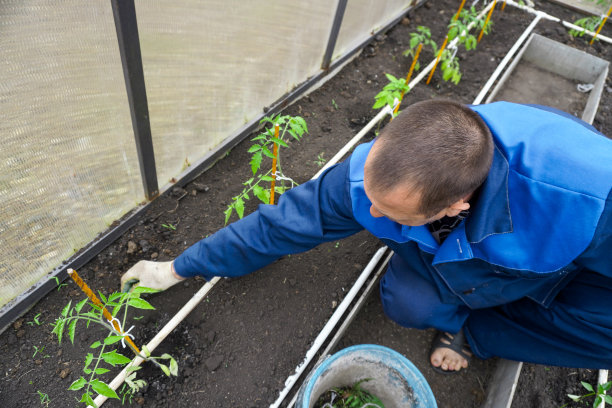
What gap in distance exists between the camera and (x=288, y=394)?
1.49m

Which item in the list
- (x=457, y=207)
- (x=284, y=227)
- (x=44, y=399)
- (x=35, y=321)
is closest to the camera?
(x=457, y=207)

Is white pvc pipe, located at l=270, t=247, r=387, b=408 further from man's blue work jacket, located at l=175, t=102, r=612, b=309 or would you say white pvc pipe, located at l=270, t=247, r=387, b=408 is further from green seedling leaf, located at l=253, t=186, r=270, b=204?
green seedling leaf, located at l=253, t=186, r=270, b=204

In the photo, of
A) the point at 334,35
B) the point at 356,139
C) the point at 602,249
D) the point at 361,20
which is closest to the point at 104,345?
the point at 602,249

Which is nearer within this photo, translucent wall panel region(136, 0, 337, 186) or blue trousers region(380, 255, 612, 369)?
blue trousers region(380, 255, 612, 369)

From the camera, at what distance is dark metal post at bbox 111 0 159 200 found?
3.93ft

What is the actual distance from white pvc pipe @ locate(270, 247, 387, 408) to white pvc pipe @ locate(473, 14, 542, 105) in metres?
1.41

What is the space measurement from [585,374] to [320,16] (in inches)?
85.1

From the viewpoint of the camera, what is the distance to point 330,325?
1.60m

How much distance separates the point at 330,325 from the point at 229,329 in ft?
1.29

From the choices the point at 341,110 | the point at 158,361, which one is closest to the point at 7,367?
the point at 158,361

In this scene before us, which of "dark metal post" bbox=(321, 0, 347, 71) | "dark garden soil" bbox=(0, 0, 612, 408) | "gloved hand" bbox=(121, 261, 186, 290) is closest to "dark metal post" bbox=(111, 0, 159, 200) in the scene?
"dark garden soil" bbox=(0, 0, 612, 408)

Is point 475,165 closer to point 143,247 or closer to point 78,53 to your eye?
point 78,53

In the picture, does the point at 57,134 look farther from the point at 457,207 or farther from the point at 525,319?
the point at 525,319

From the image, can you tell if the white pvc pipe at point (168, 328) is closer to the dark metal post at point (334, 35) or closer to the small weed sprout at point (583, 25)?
the dark metal post at point (334, 35)
